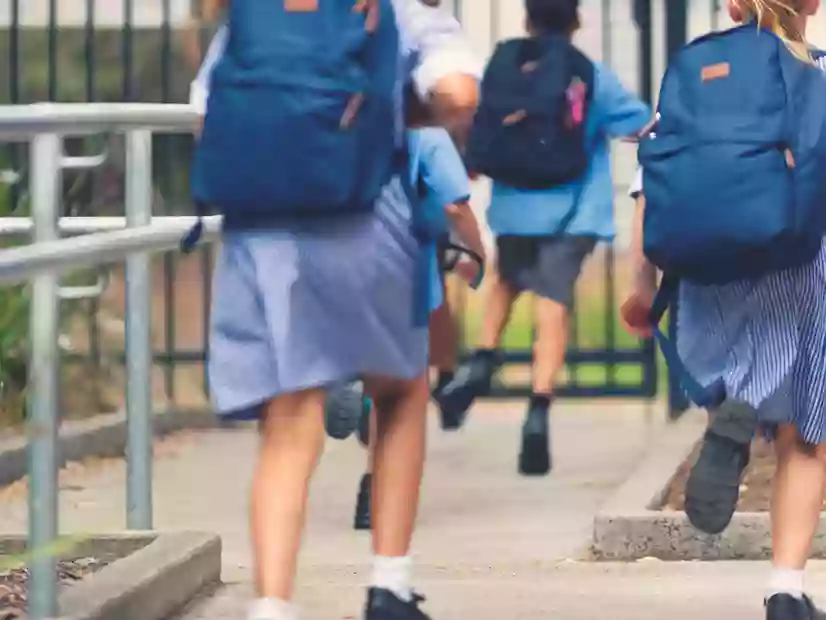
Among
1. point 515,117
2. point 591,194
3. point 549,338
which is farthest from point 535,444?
point 515,117

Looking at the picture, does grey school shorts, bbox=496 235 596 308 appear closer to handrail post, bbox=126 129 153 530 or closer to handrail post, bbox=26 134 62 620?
handrail post, bbox=126 129 153 530

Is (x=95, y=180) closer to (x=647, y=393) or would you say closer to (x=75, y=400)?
(x=75, y=400)

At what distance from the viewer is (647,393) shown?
8.85 metres

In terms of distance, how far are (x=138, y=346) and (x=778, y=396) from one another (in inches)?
62.5

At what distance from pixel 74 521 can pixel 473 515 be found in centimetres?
120

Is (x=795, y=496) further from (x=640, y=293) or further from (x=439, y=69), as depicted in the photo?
(x=439, y=69)

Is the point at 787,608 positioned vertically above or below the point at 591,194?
below

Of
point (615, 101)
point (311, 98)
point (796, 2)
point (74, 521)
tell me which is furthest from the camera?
point (615, 101)

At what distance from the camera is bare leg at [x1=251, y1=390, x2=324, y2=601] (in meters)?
3.59

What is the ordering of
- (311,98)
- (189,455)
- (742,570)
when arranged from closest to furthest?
(311,98)
(742,570)
(189,455)

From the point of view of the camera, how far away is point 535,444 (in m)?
7.07

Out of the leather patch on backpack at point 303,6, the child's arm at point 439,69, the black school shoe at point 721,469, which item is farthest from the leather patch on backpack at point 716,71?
the leather patch on backpack at point 303,6

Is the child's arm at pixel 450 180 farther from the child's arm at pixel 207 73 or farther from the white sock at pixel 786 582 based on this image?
the child's arm at pixel 207 73

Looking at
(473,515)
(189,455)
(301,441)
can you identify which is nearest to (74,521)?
(473,515)
